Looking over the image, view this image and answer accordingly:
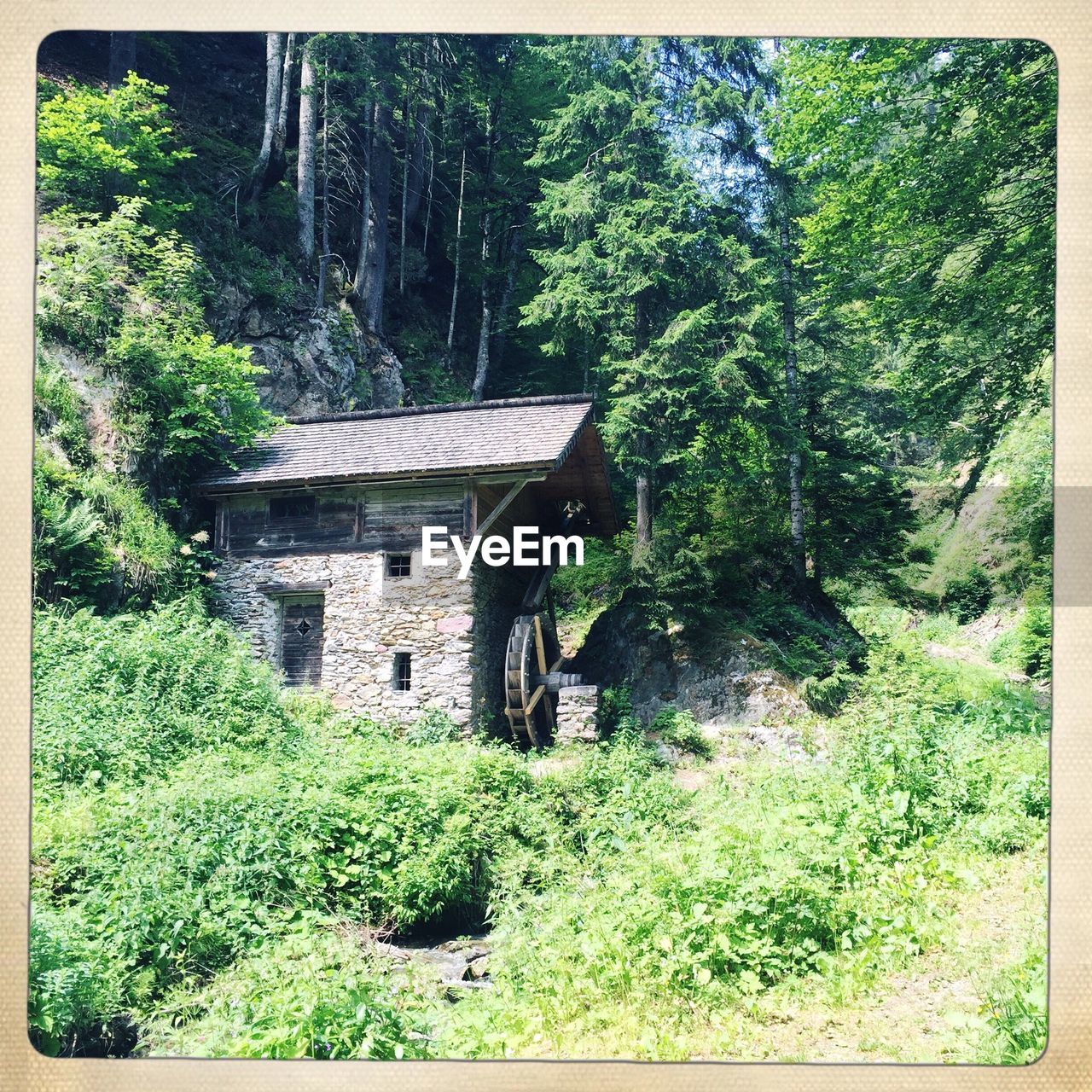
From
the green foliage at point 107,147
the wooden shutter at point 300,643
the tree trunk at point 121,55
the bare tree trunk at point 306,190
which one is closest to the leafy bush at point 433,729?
the wooden shutter at point 300,643

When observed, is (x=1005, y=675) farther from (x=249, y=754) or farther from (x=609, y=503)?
(x=249, y=754)

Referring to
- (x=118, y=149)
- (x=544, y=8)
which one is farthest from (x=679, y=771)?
(x=118, y=149)

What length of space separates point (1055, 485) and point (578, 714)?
205cm

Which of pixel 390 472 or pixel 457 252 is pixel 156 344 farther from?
pixel 457 252

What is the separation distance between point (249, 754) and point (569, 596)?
58.3 inches

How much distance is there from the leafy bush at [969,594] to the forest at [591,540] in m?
0.02

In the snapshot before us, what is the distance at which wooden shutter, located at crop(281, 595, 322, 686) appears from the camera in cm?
340

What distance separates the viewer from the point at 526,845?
A: 4.19 meters

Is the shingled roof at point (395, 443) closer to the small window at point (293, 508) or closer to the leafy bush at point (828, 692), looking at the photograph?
the small window at point (293, 508)

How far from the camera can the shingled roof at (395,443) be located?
138 inches

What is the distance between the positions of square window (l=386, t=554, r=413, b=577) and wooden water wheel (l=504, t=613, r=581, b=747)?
1.72 ft

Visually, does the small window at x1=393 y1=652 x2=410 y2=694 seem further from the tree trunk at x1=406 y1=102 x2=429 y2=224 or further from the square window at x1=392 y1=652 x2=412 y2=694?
the tree trunk at x1=406 y1=102 x2=429 y2=224

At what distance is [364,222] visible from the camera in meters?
3.83

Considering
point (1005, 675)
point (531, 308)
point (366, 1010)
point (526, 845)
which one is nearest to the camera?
point (366, 1010)
